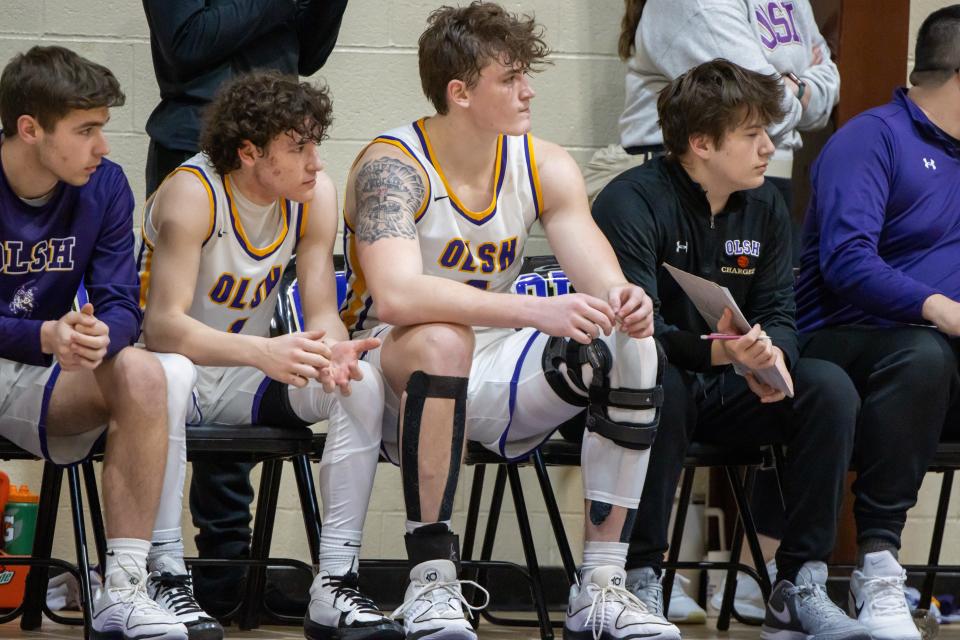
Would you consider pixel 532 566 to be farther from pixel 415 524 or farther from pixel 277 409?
pixel 277 409

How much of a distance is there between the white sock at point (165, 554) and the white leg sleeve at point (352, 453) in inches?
10.6

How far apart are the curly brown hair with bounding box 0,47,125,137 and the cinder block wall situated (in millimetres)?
1189

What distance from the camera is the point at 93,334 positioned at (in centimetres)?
234

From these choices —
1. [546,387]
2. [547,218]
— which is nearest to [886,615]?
[546,387]

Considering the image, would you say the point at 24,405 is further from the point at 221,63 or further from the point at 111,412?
the point at 221,63

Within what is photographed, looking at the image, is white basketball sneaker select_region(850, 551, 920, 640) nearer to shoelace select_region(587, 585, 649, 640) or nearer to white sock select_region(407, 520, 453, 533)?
shoelace select_region(587, 585, 649, 640)

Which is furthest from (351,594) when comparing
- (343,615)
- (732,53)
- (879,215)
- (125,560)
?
(732,53)

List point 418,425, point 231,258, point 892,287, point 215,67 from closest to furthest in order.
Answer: point 418,425
point 231,258
point 892,287
point 215,67

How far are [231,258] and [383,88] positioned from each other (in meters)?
1.21

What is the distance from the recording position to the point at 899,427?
2680mm

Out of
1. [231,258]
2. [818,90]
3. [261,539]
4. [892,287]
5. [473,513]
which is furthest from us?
[818,90]

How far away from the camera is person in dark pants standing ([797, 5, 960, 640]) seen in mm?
2680

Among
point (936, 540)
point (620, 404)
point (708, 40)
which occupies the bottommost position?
point (936, 540)

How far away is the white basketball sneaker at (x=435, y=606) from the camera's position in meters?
2.29
